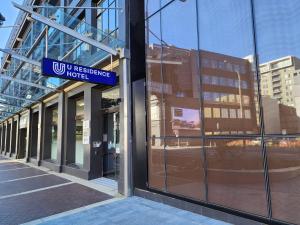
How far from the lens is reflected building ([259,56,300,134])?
4.50 m

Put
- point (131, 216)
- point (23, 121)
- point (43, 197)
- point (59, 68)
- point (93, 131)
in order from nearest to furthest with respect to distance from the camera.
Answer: point (131, 216) → point (59, 68) → point (43, 197) → point (93, 131) → point (23, 121)

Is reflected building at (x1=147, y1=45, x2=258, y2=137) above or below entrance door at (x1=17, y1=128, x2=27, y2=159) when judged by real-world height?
above

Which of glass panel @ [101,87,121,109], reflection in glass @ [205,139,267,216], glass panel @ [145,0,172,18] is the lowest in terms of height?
reflection in glass @ [205,139,267,216]

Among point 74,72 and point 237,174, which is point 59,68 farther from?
point 237,174

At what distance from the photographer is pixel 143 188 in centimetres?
773

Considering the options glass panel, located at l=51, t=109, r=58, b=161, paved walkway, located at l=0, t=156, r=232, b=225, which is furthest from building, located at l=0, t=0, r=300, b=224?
glass panel, located at l=51, t=109, r=58, b=161

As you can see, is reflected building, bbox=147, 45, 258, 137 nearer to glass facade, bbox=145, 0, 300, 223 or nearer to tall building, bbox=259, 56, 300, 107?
glass facade, bbox=145, 0, 300, 223

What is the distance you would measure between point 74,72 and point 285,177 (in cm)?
Result: 586

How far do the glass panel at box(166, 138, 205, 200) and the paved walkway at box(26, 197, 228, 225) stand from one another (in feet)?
1.71

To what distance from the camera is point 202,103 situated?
6.20 meters

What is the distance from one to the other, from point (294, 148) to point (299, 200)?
99 cm

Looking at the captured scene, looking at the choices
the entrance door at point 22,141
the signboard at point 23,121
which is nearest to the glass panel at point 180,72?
the signboard at point 23,121

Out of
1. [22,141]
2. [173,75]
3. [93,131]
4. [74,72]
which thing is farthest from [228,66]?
[22,141]

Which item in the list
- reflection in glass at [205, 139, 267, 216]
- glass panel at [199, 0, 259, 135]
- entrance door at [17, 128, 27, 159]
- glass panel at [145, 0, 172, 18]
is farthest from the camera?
entrance door at [17, 128, 27, 159]
